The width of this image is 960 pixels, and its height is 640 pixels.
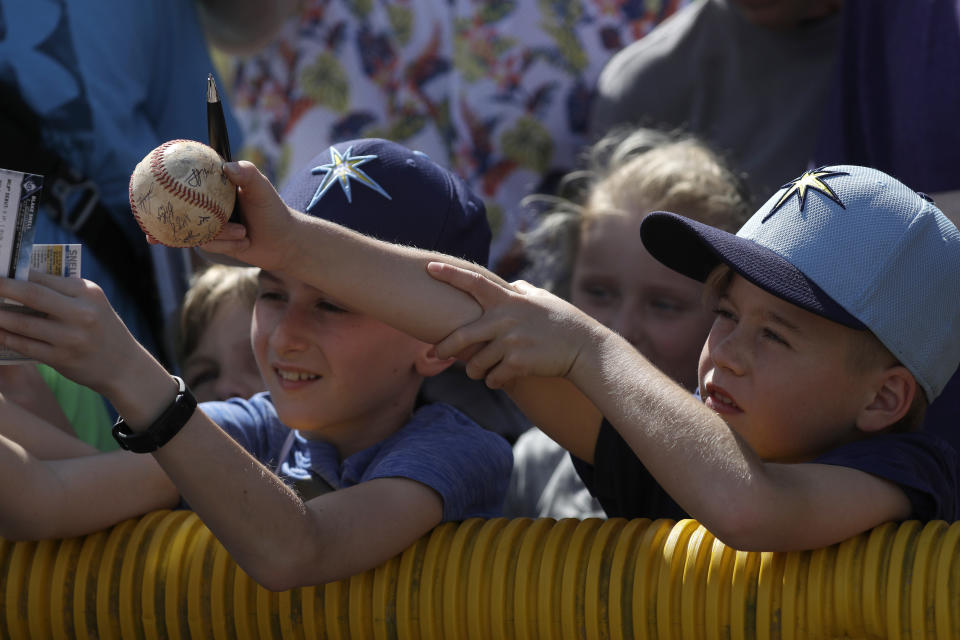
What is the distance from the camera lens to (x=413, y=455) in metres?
2.09

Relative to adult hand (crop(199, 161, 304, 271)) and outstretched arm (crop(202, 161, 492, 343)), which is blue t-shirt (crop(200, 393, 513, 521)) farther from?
adult hand (crop(199, 161, 304, 271))

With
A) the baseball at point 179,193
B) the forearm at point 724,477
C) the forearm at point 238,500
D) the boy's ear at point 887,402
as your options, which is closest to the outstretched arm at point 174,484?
the forearm at point 238,500

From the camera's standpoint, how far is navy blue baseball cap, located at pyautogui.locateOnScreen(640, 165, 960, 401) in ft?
6.09

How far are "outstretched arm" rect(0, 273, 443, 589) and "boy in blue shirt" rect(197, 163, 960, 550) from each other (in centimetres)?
22

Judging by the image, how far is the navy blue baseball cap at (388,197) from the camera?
2201 mm

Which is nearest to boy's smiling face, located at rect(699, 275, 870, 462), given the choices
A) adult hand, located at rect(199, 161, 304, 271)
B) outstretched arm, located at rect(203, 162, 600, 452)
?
outstretched arm, located at rect(203, 162, 600, 452)

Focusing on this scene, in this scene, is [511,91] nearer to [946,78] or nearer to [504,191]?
[504,191]

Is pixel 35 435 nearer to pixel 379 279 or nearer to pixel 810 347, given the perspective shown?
pixel 379 279

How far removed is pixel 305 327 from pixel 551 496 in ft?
3.53

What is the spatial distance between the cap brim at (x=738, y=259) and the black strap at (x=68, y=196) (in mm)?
1496

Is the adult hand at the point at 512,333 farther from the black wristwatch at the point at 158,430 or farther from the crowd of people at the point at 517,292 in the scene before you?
the black wristwatch at the point at 158,430

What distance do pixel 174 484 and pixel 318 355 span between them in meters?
0.51

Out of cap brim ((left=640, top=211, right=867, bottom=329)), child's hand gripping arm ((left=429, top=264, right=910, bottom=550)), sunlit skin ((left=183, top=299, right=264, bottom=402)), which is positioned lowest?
sunlit skin ((left=183, top=299, right=264, bottom=402))

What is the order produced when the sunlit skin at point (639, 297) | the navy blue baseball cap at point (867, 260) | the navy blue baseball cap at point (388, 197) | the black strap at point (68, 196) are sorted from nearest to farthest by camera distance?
the navy blue baseball cap at point (867, 260)
the navy blue baseball cap at point (388, 197)
the black strap at point (68, 196)
the sunlit skin at point (639, 297)
